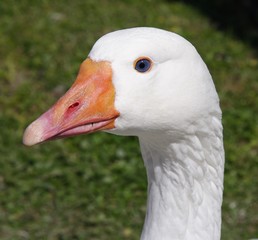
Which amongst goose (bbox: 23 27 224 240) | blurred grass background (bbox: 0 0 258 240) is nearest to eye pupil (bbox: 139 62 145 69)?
goose (bbox: 23 27 224 240)

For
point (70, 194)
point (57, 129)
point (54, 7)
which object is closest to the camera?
point (57, 129)

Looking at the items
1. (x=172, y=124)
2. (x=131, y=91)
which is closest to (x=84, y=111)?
(x=131, y=91)

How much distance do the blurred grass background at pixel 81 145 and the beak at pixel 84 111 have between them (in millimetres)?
2503

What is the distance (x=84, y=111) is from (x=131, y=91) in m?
0.20

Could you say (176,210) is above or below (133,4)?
below

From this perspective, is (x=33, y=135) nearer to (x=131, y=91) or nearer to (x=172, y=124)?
(x=131, y=91)

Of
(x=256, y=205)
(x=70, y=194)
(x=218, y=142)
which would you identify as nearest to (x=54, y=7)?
(x=70, y=194)

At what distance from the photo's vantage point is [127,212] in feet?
16.9

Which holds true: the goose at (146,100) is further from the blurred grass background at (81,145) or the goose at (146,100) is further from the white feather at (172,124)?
the blurred grass background at (81,145)

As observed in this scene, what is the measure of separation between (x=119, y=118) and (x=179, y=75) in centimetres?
30

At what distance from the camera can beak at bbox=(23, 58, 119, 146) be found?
98.7 inches

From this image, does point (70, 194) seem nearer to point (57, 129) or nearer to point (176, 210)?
point (176, 210)

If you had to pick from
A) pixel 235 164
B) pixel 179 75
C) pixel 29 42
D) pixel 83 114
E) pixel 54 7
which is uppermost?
pixel 54 7

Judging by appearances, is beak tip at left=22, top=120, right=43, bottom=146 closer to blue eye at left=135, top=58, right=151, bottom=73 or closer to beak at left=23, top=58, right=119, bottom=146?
beak at left=23, top=58, right=119, bottom=146
